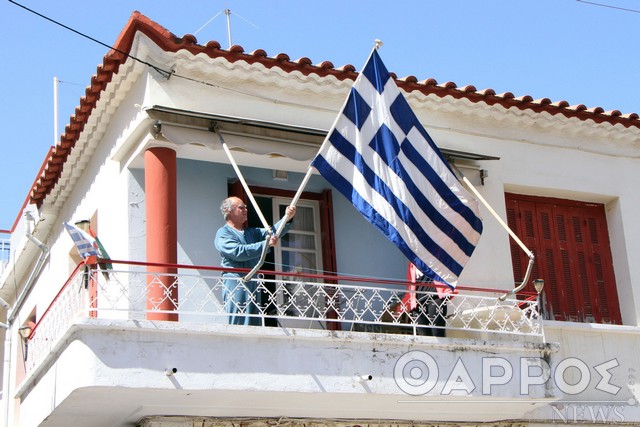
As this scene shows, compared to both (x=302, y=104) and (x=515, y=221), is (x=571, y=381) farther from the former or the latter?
(x=302, y=104)

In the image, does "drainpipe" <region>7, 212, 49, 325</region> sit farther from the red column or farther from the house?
the red column

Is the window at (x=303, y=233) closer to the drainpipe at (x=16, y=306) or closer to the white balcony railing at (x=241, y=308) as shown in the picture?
the white balcony railing at (x=241, y=308)

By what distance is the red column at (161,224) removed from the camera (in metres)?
10.9

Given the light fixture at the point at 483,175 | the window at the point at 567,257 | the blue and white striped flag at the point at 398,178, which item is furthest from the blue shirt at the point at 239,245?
the window at the point at 567,257

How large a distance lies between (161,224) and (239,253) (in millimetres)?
842

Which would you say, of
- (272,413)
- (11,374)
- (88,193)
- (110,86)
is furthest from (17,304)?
(272,413)

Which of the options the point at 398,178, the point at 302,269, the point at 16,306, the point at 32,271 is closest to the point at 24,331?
the point at 16,306

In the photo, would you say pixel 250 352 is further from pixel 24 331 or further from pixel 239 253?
pixel 24 331

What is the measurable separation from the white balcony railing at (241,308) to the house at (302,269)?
0.12ft

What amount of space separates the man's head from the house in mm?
559

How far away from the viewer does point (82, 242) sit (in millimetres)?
10383

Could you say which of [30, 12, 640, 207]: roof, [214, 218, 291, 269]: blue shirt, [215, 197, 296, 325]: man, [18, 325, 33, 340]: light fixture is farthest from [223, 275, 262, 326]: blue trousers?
[18, 325, 33, 340]: light fixture

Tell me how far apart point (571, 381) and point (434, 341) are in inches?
87.9

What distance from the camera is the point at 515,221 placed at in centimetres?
1352
